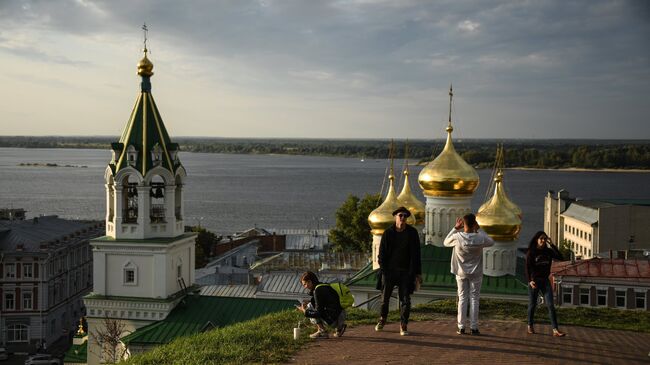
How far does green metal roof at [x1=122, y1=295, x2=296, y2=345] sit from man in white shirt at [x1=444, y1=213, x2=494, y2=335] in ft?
25.1

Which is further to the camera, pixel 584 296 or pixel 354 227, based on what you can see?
pixel 354 227

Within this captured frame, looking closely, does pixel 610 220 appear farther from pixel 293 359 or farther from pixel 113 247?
pixel 293 359

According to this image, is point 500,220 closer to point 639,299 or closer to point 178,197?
point 639,299

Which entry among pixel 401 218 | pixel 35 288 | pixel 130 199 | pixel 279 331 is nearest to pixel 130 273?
pixel 130 199

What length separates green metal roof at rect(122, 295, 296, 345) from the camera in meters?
14.5

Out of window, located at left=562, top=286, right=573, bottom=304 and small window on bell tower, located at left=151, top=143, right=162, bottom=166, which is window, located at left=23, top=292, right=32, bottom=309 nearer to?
small window on bell tower, located at left=151, top=143, right=162, bottom=166

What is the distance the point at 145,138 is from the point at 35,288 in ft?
42.4

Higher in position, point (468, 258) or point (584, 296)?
point (468, 258)

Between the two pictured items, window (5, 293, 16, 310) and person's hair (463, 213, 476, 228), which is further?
window (5, 293, 16, 310)

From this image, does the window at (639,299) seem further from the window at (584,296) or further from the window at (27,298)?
the window at (27,298)

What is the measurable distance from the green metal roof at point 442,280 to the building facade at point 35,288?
45.1 ft

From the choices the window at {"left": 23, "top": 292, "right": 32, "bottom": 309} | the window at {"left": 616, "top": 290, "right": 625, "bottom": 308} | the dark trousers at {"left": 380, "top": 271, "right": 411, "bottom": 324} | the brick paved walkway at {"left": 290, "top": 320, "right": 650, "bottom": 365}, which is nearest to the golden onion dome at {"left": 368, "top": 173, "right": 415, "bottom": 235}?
the window at {"left": 616, "top": 290, "right": 625, "bottom": 308}

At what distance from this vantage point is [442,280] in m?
17.0

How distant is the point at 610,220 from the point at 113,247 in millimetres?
34570
